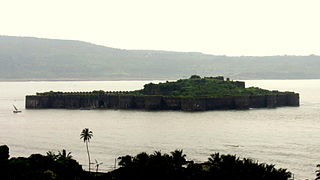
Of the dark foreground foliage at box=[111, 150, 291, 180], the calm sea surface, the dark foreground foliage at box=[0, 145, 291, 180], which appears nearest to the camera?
the dark foreground foliage at box=[111, 150, 291, 180]

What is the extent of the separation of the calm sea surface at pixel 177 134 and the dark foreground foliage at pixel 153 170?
1719cm

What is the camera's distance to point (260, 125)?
504 ft

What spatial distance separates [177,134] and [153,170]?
65.2 m

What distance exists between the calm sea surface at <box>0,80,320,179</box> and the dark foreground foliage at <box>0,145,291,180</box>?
677 inches

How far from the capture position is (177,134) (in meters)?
137

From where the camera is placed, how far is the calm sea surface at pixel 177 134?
4245 inches

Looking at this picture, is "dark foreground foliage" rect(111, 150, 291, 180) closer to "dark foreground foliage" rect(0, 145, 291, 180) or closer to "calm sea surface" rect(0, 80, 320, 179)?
"dark foreground foliage" rect(0, 145, 291, 180)

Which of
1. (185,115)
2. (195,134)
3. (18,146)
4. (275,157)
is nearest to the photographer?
(275,157)

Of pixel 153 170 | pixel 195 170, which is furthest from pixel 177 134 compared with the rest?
pixel 153 170

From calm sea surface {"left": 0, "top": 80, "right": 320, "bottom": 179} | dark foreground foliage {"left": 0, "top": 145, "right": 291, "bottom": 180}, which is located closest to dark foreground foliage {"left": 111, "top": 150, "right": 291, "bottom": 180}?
dark foreground foliage {"left": 0, "top": 145, "right": 291, "bottom": 180}

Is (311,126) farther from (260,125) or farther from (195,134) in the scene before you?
(195,134)

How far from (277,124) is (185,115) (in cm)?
3266

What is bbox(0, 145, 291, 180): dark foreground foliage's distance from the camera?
68.0 meters

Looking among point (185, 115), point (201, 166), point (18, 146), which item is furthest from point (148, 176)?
point (185, 115)
